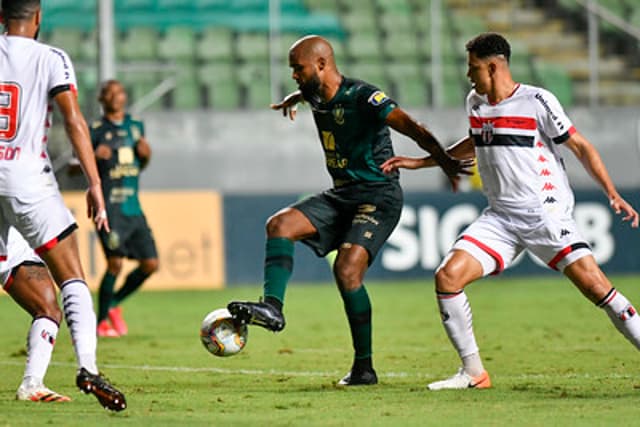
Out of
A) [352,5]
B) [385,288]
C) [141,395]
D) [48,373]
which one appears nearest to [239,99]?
[352,5]

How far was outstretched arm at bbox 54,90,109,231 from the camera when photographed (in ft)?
23.1

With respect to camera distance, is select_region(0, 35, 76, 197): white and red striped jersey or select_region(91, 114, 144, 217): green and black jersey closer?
select_region(0, 35, 76, 197): white and red striped jersey

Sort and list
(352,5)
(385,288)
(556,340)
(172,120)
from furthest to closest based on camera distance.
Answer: (352,5), (172,120), (385,288), (556,340)

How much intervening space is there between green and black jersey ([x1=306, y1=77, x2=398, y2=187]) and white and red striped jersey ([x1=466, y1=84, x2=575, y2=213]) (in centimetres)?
73

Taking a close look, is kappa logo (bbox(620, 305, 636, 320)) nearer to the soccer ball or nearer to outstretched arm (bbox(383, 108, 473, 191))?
outstretched arm (bbox(383, 108, 473, 191))

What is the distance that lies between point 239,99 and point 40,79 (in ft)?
50.5

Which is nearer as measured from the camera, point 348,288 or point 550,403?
point 550,403

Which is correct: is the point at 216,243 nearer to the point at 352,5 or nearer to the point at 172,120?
the point at 172,120

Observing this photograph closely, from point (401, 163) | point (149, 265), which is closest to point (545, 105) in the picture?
point (401, 163)

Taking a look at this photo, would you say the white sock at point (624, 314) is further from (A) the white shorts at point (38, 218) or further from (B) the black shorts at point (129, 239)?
(B) the black shorts at point (129, 239)

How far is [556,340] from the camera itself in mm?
11711

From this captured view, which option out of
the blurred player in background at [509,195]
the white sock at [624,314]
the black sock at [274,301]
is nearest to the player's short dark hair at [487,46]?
the blurred player in background at [509,195]

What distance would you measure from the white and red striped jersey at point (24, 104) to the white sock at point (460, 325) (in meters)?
2.52

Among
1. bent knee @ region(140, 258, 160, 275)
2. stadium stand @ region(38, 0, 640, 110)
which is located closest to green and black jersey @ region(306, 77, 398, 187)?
bent knee @ region(140, 258, 160, 275)
